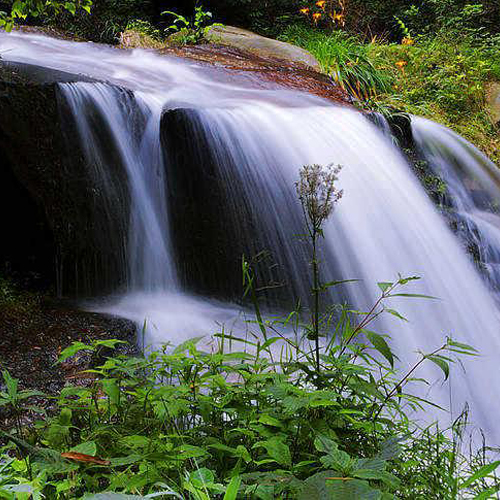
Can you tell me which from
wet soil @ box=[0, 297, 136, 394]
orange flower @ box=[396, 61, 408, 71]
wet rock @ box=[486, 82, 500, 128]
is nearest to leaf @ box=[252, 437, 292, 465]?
wet soil @ box=[0, 297, 136, 394]

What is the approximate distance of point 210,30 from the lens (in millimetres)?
8711

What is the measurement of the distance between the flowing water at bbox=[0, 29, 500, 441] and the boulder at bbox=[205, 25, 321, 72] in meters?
2.98

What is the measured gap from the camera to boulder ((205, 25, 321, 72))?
747 centimetres

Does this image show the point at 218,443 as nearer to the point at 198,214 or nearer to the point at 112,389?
the point at 112,389

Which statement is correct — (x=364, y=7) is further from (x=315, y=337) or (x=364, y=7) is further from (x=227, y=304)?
(x=315, y=337)

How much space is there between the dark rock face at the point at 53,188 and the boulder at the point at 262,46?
4245mm

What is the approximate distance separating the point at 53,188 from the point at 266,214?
1588mm

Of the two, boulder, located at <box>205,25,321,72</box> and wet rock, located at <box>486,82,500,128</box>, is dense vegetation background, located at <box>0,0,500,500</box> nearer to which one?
boulder, located at <box>205,25,321,72</box>

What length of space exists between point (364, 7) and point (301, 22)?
5.75 feet

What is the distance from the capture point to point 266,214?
4.13 m

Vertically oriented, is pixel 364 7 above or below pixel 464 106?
above

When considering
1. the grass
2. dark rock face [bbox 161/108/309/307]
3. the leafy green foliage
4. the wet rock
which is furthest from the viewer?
the wet rock

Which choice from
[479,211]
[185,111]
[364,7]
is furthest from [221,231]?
[364,7]

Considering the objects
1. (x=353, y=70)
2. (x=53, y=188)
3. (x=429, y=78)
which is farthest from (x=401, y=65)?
(x=53, y=188)
